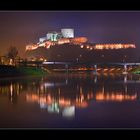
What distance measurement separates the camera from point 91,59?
10.5m

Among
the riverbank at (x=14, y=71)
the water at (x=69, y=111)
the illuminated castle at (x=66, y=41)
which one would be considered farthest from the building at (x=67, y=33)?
the riverbank at (x=14, y=71)

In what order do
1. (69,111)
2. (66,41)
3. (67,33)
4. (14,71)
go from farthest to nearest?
(14,71), (66,41), (67,33), (69,111)

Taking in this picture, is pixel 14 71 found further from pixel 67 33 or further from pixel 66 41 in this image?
pixel 67 33

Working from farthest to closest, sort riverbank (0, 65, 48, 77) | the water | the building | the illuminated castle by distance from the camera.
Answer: riverbank (0, 65, 48, 77)
the illuminated castle
the building
the water

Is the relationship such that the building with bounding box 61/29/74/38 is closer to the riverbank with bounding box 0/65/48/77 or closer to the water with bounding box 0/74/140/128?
the water with bounding box 0/74/140/128

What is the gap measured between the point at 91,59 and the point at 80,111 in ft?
15.0

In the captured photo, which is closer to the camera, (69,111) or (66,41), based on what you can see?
(69,111)

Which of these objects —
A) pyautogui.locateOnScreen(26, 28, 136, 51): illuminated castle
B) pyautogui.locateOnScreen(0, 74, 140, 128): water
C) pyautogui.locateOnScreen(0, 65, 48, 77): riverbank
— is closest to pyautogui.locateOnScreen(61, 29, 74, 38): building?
pyautogui.locateOnScreen(26, 28, 136, 51): illuminated castle

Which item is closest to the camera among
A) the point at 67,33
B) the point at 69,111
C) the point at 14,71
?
the point at 69,111

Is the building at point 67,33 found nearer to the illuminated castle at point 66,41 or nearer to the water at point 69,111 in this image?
the illuminated castle at point 66,41

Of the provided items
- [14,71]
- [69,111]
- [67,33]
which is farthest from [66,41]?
[14,71]

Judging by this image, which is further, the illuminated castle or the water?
the illuminated castle
